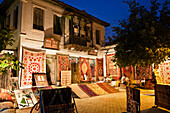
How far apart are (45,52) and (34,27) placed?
1.79m

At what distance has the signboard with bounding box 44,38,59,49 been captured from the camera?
898cm

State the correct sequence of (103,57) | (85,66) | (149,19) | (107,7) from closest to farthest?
(149,19) < (85,66) < (103,57) < (107,7)

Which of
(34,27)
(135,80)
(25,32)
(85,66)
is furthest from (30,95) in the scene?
(135,80)

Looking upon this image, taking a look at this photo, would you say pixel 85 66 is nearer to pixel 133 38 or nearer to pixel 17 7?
pixel 17 7

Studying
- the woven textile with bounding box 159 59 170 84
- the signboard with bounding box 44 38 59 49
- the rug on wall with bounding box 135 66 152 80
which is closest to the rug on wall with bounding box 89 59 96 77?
the rug on wall with bounding box 135 66 152 80

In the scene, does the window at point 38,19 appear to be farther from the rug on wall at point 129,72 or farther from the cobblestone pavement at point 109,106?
the rug on wall at point 129,72

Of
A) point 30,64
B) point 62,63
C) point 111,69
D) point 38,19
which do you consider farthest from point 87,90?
point 38,19

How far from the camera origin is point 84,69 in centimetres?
1160

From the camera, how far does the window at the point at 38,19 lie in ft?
29.2

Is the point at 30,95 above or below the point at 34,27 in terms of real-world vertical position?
below

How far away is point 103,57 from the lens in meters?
13.6

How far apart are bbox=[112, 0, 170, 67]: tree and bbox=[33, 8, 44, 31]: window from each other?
6.47 metres

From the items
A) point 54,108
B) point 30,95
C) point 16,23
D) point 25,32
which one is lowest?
point 30,95

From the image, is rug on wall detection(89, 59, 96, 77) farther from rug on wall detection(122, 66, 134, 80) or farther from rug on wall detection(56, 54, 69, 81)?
rug on wall detection(56, 54, 69, 81)
